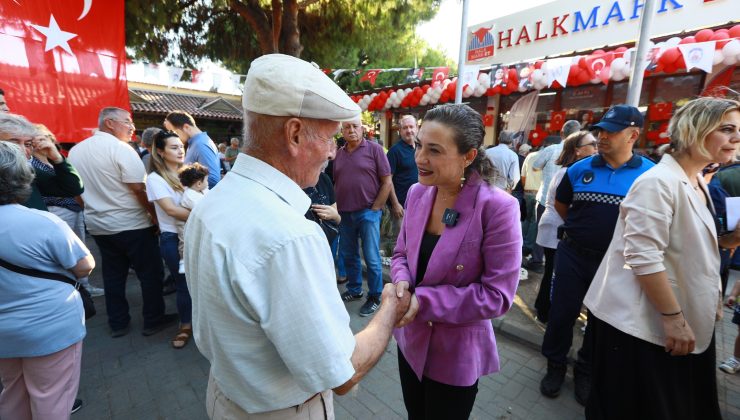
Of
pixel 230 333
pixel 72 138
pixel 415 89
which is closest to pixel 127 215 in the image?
pixel 72 138

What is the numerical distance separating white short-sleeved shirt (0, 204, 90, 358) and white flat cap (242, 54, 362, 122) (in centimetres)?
171

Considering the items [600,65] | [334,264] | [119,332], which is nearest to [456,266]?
[334,264]

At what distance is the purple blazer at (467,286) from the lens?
1.46 meters

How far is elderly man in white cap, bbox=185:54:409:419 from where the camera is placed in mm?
826

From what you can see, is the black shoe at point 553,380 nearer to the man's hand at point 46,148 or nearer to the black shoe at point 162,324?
the black shoe at point 162,324

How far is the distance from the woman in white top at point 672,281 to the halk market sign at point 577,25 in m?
6.25

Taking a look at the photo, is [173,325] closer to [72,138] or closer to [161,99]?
[72,138]

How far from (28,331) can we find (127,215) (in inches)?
68.3

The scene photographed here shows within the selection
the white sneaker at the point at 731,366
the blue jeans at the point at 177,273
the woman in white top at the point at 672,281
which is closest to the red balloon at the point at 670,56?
the white sneaker at the point at 731,366

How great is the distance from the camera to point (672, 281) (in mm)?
1713

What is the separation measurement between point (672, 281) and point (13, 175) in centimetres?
345

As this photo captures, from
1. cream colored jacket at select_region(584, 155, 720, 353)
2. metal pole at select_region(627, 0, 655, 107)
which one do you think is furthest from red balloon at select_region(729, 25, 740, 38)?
cream colored jacket at select_region(584, 155, 720, 353)

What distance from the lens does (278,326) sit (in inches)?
32.4

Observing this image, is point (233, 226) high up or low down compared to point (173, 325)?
up
